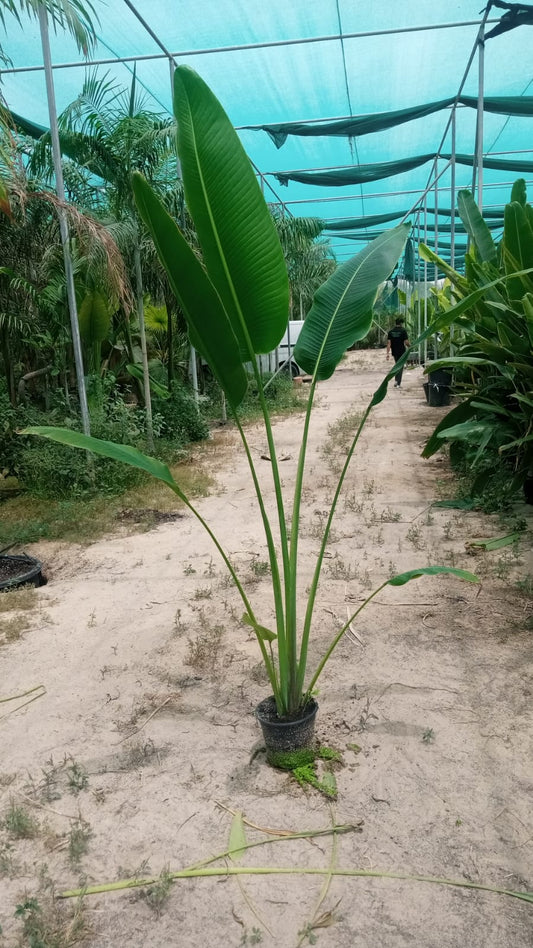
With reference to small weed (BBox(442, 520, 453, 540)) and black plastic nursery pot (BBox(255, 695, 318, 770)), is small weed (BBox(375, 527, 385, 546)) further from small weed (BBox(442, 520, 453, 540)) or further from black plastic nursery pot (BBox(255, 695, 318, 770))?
black plastic nursery pot (BBox(255, 695, 318, 770))

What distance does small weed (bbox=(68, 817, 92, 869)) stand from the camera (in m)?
1.88

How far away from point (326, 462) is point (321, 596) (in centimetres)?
365

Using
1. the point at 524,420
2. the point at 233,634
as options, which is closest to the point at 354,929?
the point at 233,634

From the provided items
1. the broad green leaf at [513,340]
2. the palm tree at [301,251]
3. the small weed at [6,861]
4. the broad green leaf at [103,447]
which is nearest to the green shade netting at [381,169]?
the palm tree at [301,251]

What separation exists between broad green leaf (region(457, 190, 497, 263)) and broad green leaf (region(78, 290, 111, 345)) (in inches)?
151

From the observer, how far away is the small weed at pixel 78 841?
188 cm

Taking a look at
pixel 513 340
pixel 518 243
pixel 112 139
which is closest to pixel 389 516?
pixel 513 340

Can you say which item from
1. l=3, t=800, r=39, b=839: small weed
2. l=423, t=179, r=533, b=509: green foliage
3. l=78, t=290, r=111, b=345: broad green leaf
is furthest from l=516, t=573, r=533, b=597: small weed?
l=78, t=290, r=111, b=345: broad green leaf

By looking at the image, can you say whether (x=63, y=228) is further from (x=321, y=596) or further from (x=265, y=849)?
(x=265, y=849)

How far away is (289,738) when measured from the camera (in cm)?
225

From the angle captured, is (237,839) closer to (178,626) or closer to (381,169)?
(178,626)

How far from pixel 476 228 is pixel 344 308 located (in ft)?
11.1

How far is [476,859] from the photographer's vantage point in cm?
180

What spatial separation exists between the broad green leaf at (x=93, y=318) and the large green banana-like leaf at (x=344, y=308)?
5097 mm
